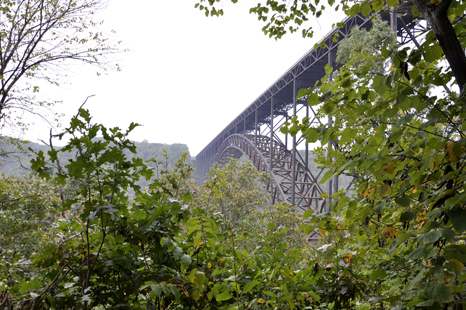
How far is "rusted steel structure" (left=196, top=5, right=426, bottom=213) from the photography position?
41.5ft

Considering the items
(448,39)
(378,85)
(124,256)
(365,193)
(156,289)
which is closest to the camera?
(156,289)

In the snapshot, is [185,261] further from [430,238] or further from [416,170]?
[416,170]

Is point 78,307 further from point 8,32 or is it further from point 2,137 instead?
point 8,32

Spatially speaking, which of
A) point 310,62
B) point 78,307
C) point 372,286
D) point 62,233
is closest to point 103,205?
point 78,307

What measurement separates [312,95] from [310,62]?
1620 centimetres

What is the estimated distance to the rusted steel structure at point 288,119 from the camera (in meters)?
12.7

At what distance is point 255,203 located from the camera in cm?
1389

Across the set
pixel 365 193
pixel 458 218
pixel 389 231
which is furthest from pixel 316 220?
pixel 458 218

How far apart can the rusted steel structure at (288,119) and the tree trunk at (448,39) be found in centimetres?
850

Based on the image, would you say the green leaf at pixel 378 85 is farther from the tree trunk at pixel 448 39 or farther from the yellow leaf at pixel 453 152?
the tree trunk at pixel 448 39

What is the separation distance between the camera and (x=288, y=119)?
22.9 meters

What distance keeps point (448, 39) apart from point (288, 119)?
22111 millimetres

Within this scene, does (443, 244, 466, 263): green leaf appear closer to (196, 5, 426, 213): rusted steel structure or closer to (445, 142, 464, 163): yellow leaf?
(445, 142, 464, 163): yellow leaf

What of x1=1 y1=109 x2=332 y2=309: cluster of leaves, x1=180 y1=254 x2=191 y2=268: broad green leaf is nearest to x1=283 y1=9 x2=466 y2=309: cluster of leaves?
x1=1 y1=109 x2=332 y2=309: cluster of leaves
